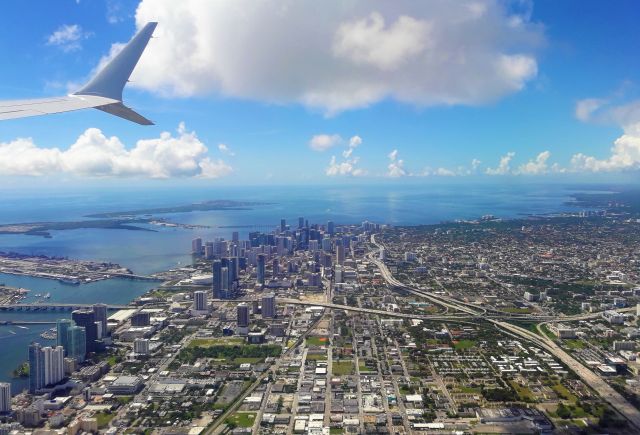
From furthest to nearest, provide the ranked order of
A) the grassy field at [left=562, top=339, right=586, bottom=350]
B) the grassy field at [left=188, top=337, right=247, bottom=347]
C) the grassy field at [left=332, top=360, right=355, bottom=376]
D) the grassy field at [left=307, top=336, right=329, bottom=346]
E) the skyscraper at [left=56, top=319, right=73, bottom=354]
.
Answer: the grassy field at [left=188, top=337, right=247, bottom=347], the grassy field at [left=307, top=336, right=329, bottom=346], the grassy field at [left=562, top=339, right=586, bottom=350], the skyscraper at [left=56, top=319, right=73, bottom=354], the grassy field at [left=332, top=360, right=355, bottom=376]

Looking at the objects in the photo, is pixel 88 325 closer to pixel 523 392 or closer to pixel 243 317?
pixel 243 317

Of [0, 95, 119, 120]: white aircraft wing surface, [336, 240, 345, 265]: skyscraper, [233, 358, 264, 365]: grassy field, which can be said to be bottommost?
[233, 358, 264, 365]: grassy field

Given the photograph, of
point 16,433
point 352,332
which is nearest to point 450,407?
point 352,332

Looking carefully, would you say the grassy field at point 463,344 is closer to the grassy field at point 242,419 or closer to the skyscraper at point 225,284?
the grassy field at point 242,419

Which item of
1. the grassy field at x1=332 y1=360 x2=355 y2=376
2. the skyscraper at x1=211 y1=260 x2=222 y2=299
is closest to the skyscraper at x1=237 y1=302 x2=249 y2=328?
the grassy field at x1=332 y1=360 x2=355 y2=376

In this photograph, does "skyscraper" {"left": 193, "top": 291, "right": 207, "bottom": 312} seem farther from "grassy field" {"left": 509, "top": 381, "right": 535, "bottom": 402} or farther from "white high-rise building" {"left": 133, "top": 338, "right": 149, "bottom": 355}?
"grassy field" {"left": 509, "top": 381, "right": 535, "bottom": 402}

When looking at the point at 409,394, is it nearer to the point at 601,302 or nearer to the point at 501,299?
the point at 501,299
